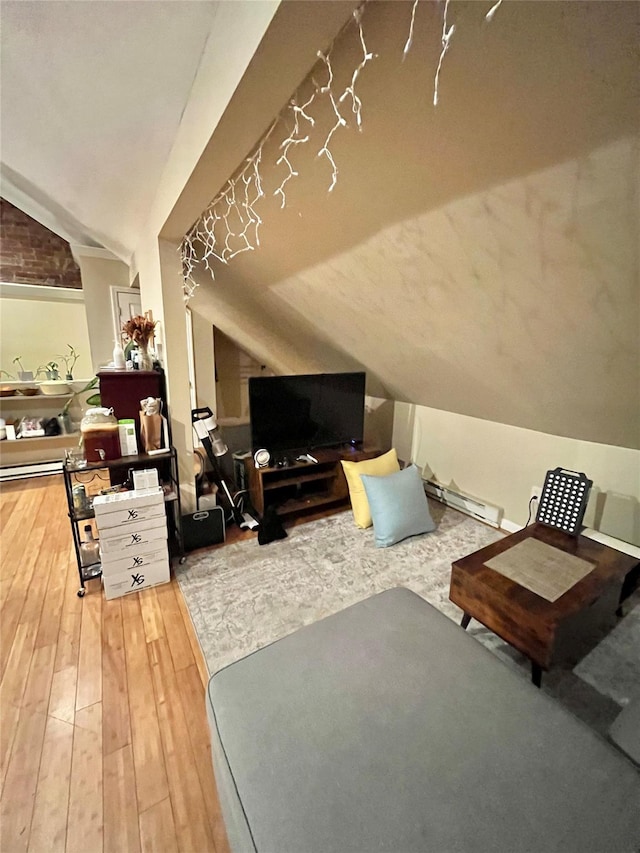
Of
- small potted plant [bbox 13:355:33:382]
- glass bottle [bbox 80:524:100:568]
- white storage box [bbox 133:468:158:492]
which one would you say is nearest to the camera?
white storage box [bbox 133:468:158:492]

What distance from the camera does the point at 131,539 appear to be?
1829 millimetres

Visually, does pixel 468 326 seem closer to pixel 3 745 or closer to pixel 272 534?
pixel 272 534

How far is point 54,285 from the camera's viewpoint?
371cm

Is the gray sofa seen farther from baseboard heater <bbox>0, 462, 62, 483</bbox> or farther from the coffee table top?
baseboard heater <bbox>0, 462, 62, 483</bbox>

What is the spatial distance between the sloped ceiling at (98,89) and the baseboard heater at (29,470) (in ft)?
8.86

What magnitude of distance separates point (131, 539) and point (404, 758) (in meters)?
1.65

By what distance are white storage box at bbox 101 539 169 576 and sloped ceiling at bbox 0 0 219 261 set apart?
198 cm

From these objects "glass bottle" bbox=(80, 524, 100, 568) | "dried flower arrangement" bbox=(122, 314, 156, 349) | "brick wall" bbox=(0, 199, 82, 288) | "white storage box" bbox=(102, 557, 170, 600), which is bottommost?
"white storage box" bbox=(102, 557, 170, 600)

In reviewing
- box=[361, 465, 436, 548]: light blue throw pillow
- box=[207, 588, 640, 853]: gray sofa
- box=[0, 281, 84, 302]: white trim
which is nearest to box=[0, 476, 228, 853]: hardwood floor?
box=[207, 588, 640, 853]: gray sofa

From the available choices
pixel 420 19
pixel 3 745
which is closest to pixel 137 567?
pixel 3 745

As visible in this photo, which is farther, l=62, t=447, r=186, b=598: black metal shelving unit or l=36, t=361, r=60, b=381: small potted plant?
l=36, t=361, r=60, b=381: small potted plant

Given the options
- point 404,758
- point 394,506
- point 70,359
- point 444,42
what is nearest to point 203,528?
point 394,506

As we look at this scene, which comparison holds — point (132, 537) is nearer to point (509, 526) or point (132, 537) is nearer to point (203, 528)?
point (203, 528)

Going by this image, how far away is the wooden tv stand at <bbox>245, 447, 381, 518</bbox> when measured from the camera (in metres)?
2.53
